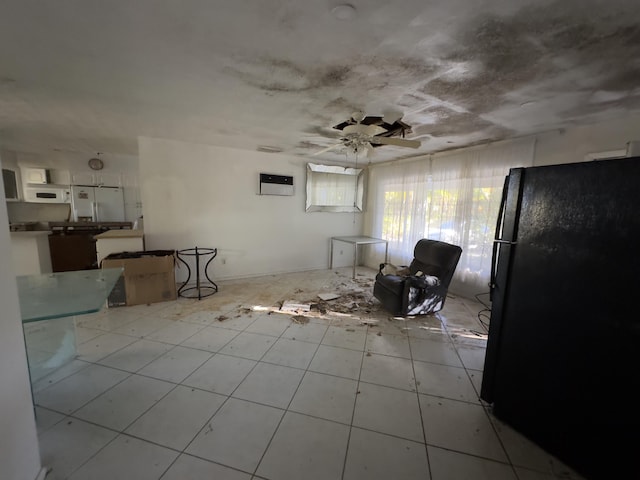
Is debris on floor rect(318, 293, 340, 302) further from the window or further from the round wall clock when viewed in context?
the round wall clock

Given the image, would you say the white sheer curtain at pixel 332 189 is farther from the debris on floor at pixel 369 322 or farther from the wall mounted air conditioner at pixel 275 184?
the debris on floor at pixel 369 322

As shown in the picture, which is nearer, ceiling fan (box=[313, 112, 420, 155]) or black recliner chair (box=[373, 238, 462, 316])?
ceiling fan (box=[313, 112, 420, 155])

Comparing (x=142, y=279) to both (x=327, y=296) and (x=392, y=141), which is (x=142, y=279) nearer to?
(x=327, y=296)

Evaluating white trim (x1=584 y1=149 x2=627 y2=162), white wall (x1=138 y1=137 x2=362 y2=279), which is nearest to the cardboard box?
white wall (x1=138 y1=137 x2=362 y2=279)

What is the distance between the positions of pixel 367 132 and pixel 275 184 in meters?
2.54

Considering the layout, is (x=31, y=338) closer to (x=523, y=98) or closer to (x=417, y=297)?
(x=417, y=297)

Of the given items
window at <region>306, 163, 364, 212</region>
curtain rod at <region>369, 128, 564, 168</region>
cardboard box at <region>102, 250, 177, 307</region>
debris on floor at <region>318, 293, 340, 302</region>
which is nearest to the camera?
curtain rod at <region>369, 128, 564, 168</region>

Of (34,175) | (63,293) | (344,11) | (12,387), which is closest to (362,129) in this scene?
(344,11)

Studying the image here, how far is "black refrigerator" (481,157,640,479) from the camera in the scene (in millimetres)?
1173

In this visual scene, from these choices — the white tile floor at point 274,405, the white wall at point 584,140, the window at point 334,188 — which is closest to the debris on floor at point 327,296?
the white tile floor at point 274,405

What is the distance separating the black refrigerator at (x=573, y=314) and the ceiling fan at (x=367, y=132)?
125 centimetres

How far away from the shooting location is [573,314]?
52.7 inches

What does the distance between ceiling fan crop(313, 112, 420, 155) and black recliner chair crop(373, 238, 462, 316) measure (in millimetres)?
1447

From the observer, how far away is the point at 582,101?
86.3 inches
